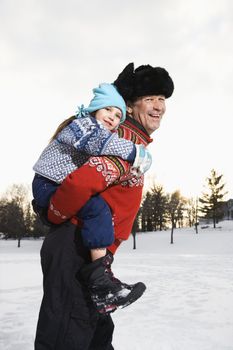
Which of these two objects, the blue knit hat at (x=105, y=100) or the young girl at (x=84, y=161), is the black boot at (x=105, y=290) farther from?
the blue knit hat at (x=105, y=100)

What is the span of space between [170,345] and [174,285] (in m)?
5.48

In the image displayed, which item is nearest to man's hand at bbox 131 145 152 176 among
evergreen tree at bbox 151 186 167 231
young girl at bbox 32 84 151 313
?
young girl at bbox 32 84 151 313

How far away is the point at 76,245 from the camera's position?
5.54ft

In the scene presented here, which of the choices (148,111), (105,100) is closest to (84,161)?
(105,100)

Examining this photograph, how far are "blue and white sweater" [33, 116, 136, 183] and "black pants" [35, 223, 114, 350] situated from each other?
0.29 m

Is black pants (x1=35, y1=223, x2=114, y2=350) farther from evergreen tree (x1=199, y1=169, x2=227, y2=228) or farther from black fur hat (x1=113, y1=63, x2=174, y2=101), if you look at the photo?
evergreen tree (x1=199, y1=169, x2=227, y2=228)

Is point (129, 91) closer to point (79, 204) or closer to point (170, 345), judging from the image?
point (79, 204)

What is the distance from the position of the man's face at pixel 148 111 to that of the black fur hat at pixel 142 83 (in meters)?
0.04

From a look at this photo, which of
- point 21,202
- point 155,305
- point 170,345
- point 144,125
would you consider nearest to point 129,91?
point 144,125

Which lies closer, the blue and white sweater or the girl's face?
the blue and white sweater

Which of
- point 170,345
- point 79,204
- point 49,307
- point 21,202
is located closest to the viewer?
point 79,204

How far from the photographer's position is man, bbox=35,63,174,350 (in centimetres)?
151

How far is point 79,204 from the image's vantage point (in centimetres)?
151

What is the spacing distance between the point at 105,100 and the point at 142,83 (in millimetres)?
388
